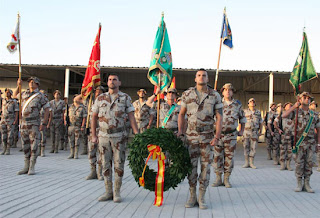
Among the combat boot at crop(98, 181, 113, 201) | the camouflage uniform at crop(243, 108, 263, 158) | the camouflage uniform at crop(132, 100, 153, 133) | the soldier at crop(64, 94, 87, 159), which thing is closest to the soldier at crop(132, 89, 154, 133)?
the camouflage uniform at crop(132, 100, 153, 133)

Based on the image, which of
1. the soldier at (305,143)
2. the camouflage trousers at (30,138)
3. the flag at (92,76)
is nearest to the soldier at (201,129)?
the soldier at (305,143)

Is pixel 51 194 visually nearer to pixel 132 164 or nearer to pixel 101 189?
pixel 101 189

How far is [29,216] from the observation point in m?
4.11

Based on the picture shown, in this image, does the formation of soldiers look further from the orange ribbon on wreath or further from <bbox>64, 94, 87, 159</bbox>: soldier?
the orange ribbon on wreath

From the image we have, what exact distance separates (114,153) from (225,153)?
2781mm

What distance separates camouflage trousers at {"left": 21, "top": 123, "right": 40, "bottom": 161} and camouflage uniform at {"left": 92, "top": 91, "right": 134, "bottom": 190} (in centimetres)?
281

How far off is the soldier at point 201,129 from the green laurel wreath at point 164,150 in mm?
186

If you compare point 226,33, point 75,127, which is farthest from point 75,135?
point 226,33

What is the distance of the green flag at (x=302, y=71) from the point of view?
7836 millimetres

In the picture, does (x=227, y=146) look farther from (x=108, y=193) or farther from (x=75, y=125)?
(x=75, y=125)

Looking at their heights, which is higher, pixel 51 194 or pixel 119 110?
pixel 119 110

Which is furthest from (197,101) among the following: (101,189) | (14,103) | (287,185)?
(14,103)

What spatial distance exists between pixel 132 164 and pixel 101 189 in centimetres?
138

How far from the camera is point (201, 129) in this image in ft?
16.1
